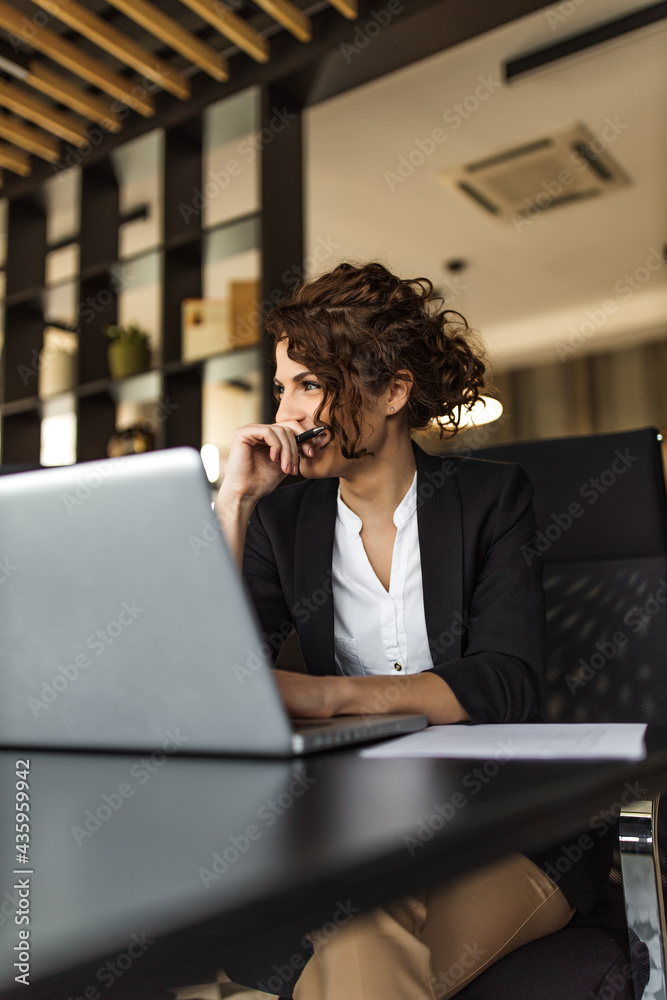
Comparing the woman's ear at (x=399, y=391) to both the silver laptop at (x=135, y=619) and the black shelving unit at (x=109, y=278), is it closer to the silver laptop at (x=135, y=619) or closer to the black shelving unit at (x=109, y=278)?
the silver laptop at (x=135, y=619)

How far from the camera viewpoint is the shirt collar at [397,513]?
131 centimetres

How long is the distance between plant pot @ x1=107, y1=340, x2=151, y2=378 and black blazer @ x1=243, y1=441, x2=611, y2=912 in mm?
1985

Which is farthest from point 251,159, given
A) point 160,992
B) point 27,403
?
point 160,992

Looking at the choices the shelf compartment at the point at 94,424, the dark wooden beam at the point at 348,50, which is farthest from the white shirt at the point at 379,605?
the shelf compartment at the point at 94,424

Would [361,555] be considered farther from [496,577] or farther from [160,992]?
[160,992]

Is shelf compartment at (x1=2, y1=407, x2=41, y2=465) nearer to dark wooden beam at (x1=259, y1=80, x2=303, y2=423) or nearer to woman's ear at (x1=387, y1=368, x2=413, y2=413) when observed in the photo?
dark wooden beam at (x1=259, y1=80, x2=303, y2=423)

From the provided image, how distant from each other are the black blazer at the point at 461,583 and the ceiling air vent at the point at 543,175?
264 centimetres

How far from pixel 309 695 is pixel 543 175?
3.54 m

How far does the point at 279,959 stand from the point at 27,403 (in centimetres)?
313

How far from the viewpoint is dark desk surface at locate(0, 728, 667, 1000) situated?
10.5 inches

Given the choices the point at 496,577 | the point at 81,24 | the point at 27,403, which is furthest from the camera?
the point at 27,403

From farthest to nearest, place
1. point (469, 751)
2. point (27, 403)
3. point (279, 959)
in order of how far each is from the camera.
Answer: point (27, 403)
point (279, 959)
point (469, 751)

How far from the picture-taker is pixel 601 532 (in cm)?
125

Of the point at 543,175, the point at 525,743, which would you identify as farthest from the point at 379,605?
the point at 543,175
